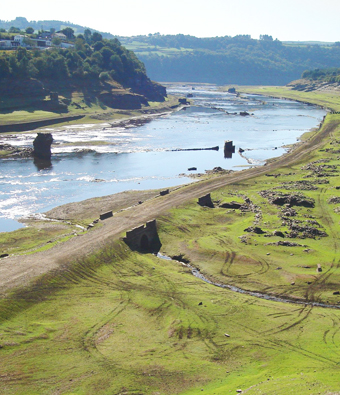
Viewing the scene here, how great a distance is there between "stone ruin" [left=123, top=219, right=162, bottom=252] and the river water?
22165 mm

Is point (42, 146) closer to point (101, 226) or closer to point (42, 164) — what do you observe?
point (42, 164)

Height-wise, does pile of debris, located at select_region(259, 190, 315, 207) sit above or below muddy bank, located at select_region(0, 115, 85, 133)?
below

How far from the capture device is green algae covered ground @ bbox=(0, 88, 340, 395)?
35062 mm

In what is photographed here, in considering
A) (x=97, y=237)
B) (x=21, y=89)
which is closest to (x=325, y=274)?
(x=97, y=237)

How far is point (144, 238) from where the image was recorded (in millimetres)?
65875

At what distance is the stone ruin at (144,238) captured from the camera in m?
62.4

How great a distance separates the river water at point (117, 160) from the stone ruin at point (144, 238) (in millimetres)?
22165

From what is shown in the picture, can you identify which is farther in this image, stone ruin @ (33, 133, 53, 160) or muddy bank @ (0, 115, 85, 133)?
muddy bank @ (0, 115, 85, 133)

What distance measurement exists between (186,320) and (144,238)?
76.1ft

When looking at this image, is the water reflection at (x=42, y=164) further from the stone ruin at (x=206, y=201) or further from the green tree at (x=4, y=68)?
the green tree at (x=4, y=68)

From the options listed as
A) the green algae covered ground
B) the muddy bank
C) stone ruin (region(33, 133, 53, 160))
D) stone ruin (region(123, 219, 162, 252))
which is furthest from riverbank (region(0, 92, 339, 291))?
the muddy bank

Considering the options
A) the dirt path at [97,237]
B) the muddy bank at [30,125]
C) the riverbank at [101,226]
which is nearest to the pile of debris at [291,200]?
the dirt path at [97,237]

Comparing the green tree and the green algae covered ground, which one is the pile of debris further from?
the green tree

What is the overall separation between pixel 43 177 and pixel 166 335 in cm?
7366
